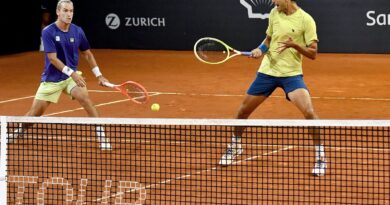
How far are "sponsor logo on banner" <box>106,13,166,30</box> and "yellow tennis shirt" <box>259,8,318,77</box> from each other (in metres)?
13.5

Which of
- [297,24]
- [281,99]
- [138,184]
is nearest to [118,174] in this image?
[138,184]

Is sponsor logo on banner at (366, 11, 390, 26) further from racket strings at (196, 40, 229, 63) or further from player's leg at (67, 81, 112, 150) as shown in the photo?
player's leg at (67, 81, 112, 150)

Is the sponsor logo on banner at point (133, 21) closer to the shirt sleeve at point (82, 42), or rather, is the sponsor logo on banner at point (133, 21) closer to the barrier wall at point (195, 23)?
the barrier wall at point (195, 23)

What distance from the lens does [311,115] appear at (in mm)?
9656

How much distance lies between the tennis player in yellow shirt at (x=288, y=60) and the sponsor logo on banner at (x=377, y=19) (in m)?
12.0

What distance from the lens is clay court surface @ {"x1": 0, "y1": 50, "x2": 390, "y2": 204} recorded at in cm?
934

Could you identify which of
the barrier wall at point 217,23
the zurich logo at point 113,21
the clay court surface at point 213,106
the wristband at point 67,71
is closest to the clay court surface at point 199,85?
the clay court surface at point 213,106

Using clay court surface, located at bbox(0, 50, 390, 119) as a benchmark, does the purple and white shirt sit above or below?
above

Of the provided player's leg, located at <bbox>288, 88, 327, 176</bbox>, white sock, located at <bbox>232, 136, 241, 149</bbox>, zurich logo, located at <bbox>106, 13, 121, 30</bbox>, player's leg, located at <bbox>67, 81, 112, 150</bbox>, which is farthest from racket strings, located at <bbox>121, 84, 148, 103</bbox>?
zurich logo, located at <bbox>106, 13, 121, 30</bbox>

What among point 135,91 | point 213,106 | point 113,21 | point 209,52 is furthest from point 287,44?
point 113,21

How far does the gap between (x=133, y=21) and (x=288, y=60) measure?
14013mm

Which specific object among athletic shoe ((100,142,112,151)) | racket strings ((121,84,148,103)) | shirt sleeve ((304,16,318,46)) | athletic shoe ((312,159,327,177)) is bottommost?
athletic shoe ((100,142,112,151))

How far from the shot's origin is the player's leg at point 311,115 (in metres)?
9.65

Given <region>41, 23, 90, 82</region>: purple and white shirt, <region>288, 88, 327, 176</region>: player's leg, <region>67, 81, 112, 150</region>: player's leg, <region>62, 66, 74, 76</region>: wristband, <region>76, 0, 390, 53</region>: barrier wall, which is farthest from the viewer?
<region>76, 0, 390, 53</region>: barrier wall
